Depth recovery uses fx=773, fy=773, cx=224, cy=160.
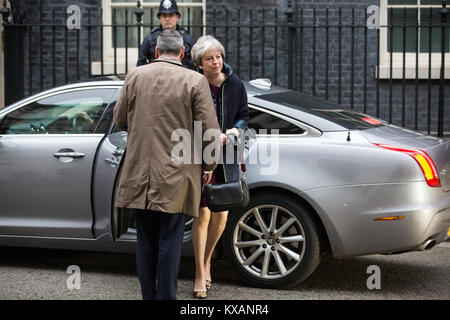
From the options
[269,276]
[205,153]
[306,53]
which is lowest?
[269,276]

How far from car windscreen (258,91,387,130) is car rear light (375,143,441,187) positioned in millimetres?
453

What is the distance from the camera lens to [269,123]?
564cm

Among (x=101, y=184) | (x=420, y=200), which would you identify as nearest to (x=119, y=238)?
(x=101, y=184)

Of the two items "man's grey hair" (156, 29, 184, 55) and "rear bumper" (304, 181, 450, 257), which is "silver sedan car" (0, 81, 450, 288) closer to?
"rear bumper" (304, 181, 450, 257)

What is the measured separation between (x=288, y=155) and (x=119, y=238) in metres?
1.40

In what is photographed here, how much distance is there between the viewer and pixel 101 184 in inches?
223

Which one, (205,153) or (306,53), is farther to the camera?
(306,53)

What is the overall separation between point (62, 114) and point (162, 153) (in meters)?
2.08

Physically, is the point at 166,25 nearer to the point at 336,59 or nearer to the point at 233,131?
the point at 233,131

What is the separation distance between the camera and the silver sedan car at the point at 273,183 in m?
5.23

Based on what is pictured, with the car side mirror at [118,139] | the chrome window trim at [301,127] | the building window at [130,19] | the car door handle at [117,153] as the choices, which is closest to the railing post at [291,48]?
the building window at [130,19]

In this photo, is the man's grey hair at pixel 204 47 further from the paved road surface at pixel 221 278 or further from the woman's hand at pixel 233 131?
the paved road surface at pixel 221 278

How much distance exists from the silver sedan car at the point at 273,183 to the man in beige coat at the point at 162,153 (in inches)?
28.9

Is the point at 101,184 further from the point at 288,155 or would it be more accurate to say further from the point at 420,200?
the point at 420,200
